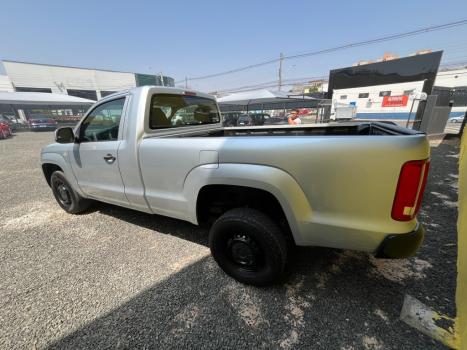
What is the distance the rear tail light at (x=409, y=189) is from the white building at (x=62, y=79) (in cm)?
4652

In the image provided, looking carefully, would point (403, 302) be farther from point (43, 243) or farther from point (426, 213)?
point (43, 243)

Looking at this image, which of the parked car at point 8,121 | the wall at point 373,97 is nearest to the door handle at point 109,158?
the wall at point 373,97


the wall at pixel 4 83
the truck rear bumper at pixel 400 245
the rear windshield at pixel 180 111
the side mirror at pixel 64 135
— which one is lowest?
the truck rear bumper at pixel 400 245

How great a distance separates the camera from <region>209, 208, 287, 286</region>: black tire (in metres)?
1.87

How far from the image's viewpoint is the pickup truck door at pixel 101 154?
265 cm

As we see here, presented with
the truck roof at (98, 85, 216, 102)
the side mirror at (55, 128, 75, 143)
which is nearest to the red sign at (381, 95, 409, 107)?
the truck roof at (98, 85, 216, 102)

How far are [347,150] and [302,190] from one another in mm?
406

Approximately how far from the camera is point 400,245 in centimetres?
147

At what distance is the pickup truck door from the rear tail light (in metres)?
2.67

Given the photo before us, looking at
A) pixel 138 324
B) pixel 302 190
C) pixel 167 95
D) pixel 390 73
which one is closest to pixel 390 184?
pixel 302 190

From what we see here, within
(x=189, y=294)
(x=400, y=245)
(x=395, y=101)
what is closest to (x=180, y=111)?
(x=189, y=294)

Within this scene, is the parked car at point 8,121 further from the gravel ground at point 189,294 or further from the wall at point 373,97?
the wall at point 373,97

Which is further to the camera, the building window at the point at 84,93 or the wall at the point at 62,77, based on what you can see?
the building window at the point at 84,93

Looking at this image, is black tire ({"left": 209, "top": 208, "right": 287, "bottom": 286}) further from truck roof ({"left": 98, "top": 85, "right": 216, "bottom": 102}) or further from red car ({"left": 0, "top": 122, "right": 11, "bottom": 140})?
red car ({"left": 0, "top": 122, "right": 11, "bottom": 140})
